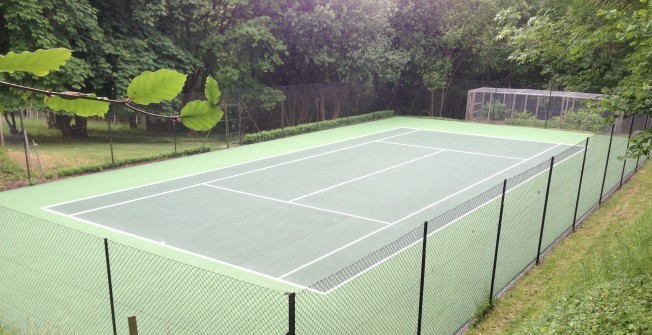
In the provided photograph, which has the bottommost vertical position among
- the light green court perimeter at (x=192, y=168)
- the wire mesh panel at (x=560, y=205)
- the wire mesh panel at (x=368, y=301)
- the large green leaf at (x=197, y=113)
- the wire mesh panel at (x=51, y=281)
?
the light green court perimeter at (x=192, y=168)

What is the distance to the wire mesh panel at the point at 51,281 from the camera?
8.02 meters

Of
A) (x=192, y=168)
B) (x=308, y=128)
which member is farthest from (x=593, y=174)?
(x=308, y=128)

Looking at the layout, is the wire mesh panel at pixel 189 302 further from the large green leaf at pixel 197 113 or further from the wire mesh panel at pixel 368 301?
the large green leaf at pixel 197 113

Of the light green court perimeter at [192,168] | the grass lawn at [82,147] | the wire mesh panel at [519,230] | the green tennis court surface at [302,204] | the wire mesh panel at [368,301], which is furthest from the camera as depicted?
the grass lawn at [82,147]

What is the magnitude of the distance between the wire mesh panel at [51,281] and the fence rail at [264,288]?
18 millimetres

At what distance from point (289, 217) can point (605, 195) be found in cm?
864

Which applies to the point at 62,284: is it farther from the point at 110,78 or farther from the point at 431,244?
the point at 110,78

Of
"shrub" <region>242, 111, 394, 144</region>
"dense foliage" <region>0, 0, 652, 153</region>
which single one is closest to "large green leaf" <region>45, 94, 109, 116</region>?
"dense foliage" <region>0, 0, 652, 153</region>

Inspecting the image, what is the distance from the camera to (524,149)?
73.5 feet

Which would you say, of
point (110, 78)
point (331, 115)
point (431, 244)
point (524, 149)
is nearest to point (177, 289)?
point (431, 244)

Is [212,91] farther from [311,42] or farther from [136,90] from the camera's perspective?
[311,42]

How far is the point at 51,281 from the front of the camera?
9.31m

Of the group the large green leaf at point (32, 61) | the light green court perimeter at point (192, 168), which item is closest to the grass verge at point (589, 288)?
the light green court perimeter at point (192, 168)

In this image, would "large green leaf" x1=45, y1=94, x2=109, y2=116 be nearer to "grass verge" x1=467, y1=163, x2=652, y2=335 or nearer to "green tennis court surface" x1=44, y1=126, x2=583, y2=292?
"grass verge" x1=467, y1=163, x2=652, y2=335
